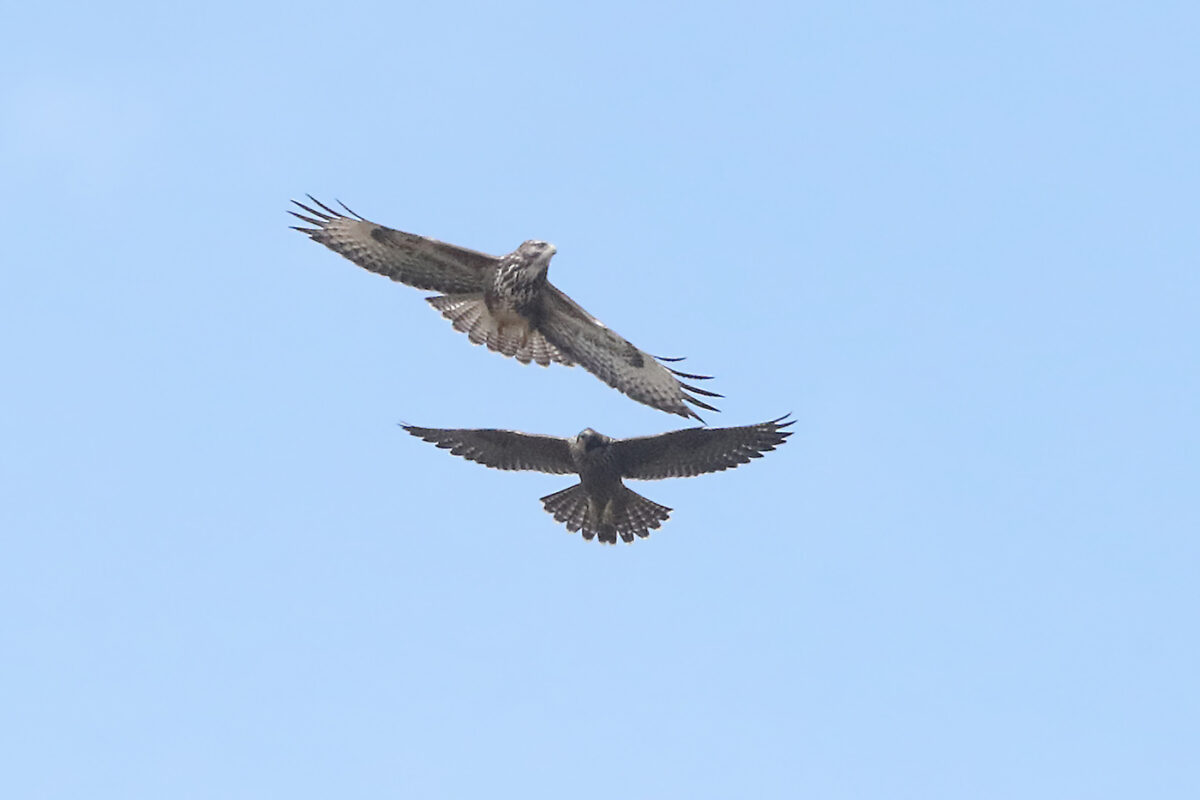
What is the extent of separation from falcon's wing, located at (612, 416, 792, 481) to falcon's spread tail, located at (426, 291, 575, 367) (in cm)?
93

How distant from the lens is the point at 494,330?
16016 mm

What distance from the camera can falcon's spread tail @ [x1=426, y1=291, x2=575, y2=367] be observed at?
16.0 meters

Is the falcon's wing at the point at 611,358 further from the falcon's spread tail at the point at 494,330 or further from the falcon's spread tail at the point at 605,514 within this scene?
the falcon's spread tail at the point at 605,514

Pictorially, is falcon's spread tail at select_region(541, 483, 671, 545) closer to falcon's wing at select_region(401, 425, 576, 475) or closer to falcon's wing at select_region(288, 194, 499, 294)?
falcon's wing at select_region(401, 425, 576, 475)

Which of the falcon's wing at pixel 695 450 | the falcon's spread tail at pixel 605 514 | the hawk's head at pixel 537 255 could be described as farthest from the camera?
the falcon's spread tail at pixel 605 514

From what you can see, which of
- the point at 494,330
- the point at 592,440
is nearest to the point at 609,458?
the point at 592,440

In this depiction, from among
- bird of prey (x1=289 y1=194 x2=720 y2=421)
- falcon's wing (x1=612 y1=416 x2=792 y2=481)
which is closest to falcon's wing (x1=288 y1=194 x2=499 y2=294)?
bird of prey (x1=289 y1=194 x2=720 y2=421)

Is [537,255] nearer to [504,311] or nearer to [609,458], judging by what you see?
[504,311]

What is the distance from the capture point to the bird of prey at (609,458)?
16.5 meters

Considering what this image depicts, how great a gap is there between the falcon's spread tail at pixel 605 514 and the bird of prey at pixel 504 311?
145 cm

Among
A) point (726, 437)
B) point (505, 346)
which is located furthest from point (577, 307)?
point (726, 437)

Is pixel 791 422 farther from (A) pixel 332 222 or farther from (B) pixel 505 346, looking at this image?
(A) pixel 332 222

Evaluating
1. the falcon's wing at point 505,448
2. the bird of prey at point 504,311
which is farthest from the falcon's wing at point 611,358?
the falcon's wing at point 505,448

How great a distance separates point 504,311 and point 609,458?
1.51m
